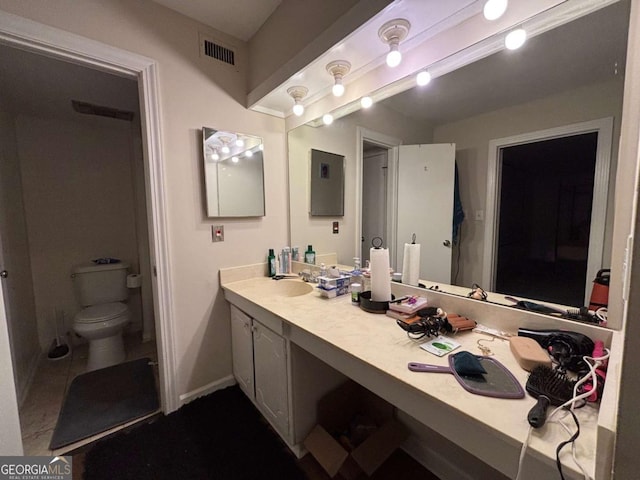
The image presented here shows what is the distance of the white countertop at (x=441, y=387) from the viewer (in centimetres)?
53

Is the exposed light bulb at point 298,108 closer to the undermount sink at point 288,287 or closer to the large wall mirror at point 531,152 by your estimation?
the large wall mirror at point 531,152

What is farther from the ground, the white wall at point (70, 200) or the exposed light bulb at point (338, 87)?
the exposed light bulb at point (338, 87)

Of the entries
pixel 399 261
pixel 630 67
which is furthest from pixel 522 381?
pixel 630 67

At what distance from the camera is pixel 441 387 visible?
0.69 meters

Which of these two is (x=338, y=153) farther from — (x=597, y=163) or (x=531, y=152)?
(x=597, y=163)

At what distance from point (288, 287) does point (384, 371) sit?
1139 mm

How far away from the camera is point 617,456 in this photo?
1.28 ft

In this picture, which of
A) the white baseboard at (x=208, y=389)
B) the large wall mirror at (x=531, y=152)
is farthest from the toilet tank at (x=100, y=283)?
the large wall mirror at (x=531, y=152)

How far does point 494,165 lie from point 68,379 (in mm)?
3102

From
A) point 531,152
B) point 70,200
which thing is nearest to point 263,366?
point 531,152

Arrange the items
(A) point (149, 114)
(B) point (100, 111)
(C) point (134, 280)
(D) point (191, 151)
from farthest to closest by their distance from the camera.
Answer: (C) point (134, 280), (B) point (100, 111), (D) point (191, 151), (A) point (149, 114)

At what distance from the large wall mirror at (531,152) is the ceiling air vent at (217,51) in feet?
3.48

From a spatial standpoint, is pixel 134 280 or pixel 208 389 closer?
pixel 208 389

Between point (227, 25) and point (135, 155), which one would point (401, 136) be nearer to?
point (227, 25)
